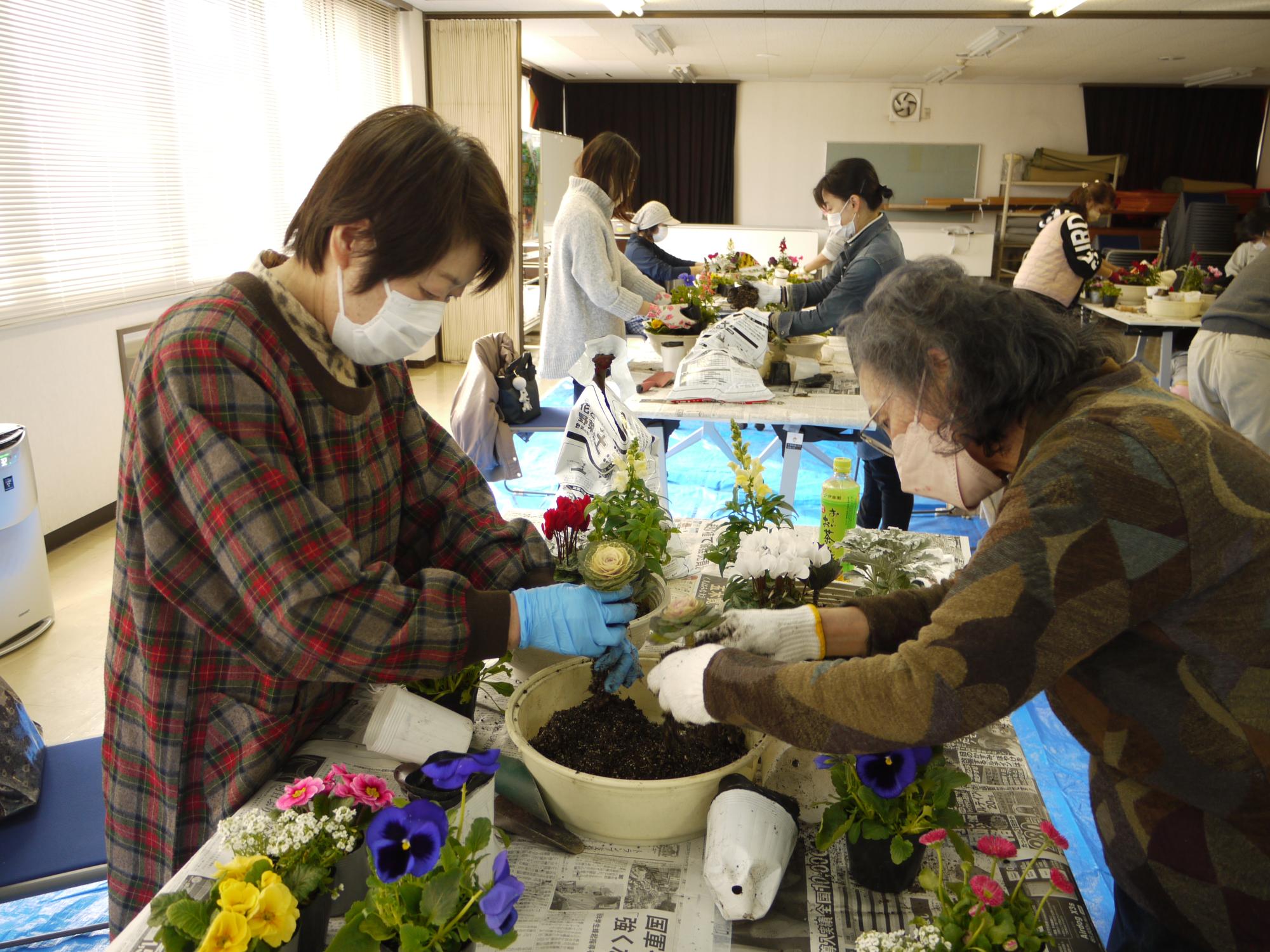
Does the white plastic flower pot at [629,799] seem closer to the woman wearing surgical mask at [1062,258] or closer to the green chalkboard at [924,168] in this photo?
the woman wearing surgical mask at [1062,258]

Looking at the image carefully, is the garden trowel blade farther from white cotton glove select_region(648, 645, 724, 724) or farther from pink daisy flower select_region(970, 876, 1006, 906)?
pink daisy flower select_region(970, 876, 1006, 906)

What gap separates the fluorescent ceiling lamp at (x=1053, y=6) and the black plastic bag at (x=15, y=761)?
701cm

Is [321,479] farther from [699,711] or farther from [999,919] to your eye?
[999,919]

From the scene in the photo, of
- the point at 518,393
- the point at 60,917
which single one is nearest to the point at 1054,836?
the point at 60,917

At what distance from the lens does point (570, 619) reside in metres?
1.19

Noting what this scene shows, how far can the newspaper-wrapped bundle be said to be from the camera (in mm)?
3227

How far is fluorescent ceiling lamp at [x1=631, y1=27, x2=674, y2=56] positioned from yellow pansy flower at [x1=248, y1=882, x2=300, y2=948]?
8016 mm

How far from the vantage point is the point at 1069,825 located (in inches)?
87.5

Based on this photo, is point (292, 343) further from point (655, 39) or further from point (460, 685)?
point (655, 39)

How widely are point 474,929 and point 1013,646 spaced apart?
1.83 feet

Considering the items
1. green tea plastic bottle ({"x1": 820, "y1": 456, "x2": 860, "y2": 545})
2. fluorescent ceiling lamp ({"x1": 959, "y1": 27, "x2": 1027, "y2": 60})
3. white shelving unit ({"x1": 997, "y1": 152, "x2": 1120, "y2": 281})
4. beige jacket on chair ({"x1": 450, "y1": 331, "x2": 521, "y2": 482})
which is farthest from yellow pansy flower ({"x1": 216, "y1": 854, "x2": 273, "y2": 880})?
white shelving unit ({"x1": 997, "y1": 152, "x2": 1120, "y2": 281})

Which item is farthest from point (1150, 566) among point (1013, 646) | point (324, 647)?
point (324, 647)

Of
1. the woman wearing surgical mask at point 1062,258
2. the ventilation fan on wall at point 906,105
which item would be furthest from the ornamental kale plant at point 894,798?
the ventilation fan on wall at point 906,105

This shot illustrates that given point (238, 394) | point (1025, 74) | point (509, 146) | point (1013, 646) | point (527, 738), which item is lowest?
point (527, 738)
